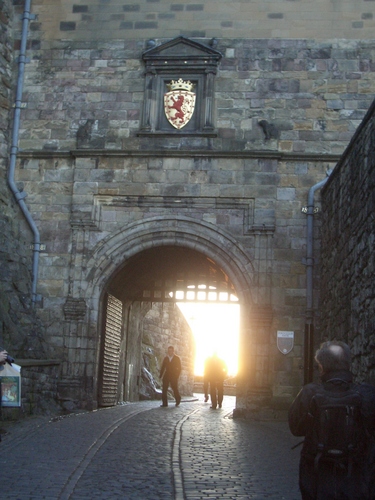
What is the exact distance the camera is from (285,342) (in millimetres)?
12617

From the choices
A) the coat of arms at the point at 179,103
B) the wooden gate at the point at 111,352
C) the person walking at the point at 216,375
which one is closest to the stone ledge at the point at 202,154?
the coat of arms at the point at 179,103

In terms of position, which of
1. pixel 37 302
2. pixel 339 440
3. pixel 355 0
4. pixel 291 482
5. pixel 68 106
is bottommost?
pixel 291 482

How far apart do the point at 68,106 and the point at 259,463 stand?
835 cm

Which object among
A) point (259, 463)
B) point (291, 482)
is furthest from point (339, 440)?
point (259, 463)

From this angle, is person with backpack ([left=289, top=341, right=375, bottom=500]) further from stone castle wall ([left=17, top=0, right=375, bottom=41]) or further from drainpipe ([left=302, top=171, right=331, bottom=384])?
stone castle wall ([left=17, top=0, right=375, bottom=41])

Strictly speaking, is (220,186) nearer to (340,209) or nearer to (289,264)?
(289,264)

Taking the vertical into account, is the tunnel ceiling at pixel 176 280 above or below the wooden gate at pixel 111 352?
above

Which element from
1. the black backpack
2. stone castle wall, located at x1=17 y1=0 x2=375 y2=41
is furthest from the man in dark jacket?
the black backpack

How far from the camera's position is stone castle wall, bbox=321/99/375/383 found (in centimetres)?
798

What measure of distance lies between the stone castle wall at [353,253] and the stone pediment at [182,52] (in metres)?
3.20

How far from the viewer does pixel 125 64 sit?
13.8 meters

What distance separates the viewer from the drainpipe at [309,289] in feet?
39.9

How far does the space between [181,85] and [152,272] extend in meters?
3.90

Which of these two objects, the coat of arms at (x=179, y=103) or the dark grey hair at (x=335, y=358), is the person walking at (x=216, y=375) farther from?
the dark grey hair at (x=335, y=358)
